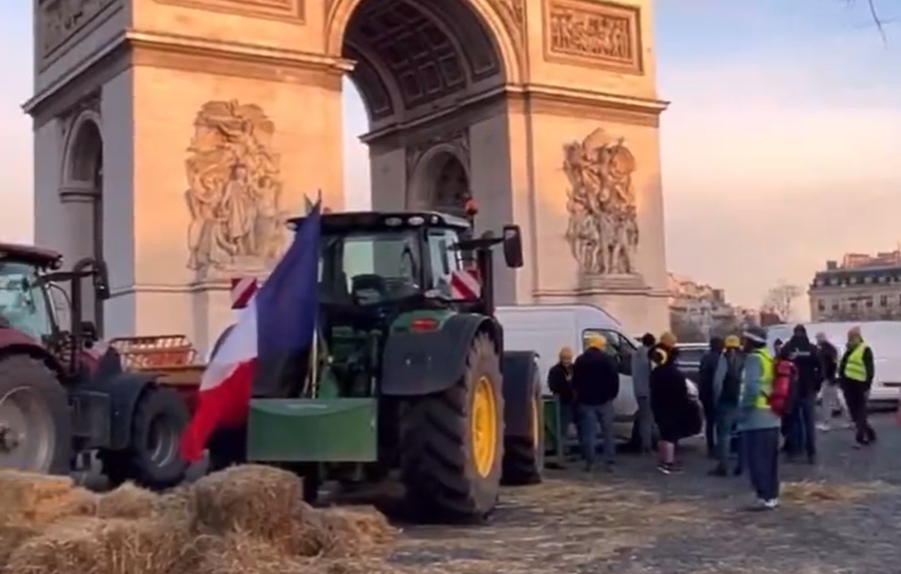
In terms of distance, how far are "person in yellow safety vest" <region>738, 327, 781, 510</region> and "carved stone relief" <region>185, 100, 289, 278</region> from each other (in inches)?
463

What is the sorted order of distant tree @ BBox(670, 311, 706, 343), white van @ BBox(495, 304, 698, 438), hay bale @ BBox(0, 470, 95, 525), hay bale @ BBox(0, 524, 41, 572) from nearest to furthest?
hay bale @ BBox(0, 524, 41, 572), hay bale @ BBox(0, 470, 95, 525), white van @ BBox(495, 304, 698, 438), distant tree @ BBox(670, 311, 706, 343)

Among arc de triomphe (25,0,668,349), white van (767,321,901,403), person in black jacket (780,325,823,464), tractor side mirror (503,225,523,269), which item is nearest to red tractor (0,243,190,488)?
tractor side mirror (503,225,523,269)

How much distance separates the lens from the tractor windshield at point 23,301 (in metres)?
8.59

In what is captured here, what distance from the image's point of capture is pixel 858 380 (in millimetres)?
14797

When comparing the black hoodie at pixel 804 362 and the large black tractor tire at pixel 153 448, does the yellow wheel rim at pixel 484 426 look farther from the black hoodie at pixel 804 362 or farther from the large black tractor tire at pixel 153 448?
the black hoodie at pixel 804 362

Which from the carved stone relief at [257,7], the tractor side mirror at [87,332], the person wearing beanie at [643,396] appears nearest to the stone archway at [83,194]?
the carved stone relief at [257,7]

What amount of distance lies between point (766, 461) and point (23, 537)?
5.21 m

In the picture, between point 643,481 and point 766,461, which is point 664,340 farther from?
point 766,461

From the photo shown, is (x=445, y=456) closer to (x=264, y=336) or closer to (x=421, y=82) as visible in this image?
(x=264, y=336)

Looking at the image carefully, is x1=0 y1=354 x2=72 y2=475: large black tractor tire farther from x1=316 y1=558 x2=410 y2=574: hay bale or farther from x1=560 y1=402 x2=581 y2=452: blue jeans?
x1=560 y1=402 x2=581 y2=452: blue jeans

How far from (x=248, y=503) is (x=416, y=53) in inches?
769

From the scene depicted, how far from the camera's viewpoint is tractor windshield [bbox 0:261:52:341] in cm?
859

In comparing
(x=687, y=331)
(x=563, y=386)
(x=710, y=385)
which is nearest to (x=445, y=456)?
(x=563, y=386)

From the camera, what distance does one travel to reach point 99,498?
6434 mm
